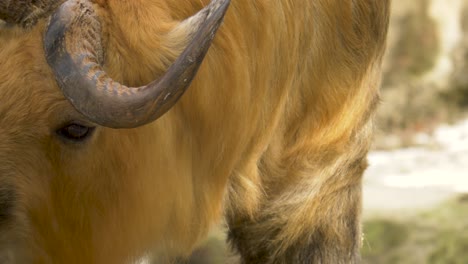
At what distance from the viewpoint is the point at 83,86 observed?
2229 millimetres

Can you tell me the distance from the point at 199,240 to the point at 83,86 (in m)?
0.97

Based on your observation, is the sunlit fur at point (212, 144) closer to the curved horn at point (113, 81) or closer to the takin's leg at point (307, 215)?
the takin's leg at point (307, 215)

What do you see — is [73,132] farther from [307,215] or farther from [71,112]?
[307,215]

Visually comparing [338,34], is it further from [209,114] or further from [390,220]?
[390,220]

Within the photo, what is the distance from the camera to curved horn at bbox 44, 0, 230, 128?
2191mm

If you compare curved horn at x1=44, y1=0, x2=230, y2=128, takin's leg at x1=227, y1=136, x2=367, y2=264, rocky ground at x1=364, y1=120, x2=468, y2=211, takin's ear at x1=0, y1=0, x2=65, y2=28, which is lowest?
curved horn at x1=44, y1=0, x2=230, y2=128

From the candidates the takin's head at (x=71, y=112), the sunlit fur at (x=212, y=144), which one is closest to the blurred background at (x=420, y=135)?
the sunlit fur at (x=212, y=144)

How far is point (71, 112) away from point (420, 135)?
565 centimetres

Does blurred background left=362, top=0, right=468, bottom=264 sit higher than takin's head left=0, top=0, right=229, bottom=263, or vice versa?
blurred background left=362, top=0, right=468, bottom=264

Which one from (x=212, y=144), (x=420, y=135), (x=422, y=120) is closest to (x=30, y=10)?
(x=212, y=144)

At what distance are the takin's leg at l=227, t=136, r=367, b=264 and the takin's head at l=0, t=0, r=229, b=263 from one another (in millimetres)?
769

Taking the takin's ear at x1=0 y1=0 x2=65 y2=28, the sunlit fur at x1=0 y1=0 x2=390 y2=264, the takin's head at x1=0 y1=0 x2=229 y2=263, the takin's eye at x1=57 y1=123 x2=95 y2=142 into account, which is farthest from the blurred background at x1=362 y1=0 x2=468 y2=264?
the takin's ear at x1=0 y1=0 x2=65 y2=28

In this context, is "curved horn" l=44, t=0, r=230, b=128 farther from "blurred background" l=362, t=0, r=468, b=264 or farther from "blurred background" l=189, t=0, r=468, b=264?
"blurred background" l=362, t=0, r=468, b=264

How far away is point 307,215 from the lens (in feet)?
11.2
